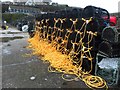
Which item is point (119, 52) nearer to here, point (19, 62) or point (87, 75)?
point (87, 75)

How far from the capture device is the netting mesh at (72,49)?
16.7 ft

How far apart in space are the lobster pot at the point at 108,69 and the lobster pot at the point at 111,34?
0.42m

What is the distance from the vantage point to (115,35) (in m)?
4.40

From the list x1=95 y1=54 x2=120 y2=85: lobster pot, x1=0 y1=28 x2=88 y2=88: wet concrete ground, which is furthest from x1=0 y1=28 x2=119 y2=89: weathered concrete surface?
x1=95 y1=54 x2=120 y2=85: lobster pot

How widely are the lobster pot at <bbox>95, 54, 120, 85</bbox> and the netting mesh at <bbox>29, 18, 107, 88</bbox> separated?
0.14m

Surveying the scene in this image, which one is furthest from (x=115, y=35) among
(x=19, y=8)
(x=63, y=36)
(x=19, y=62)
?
(x=19, y=8)

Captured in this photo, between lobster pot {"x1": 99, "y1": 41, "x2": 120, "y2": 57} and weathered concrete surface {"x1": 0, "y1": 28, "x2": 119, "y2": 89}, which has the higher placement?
lobster pot {"x1": 99, "y1": 41, "x2": 120, "y2": 57}

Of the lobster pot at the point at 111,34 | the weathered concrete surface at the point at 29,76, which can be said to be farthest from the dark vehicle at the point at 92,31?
the weathered concrete surface at the point at 29,76

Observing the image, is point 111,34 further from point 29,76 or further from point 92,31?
point 29,76

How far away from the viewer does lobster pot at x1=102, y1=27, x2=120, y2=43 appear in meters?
4.41

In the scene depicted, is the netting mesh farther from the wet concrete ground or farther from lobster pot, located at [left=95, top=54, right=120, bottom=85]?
the wet concrete ground

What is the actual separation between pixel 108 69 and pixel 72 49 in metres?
1.69

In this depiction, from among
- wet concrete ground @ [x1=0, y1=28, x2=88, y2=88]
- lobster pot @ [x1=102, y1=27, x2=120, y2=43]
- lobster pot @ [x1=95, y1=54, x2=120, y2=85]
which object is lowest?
wet concrete ground @ [x1=0, y1=28, x2=88, y2=88]

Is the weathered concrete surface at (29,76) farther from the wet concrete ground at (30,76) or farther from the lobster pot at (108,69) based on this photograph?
the lobster pot at (108,69)
